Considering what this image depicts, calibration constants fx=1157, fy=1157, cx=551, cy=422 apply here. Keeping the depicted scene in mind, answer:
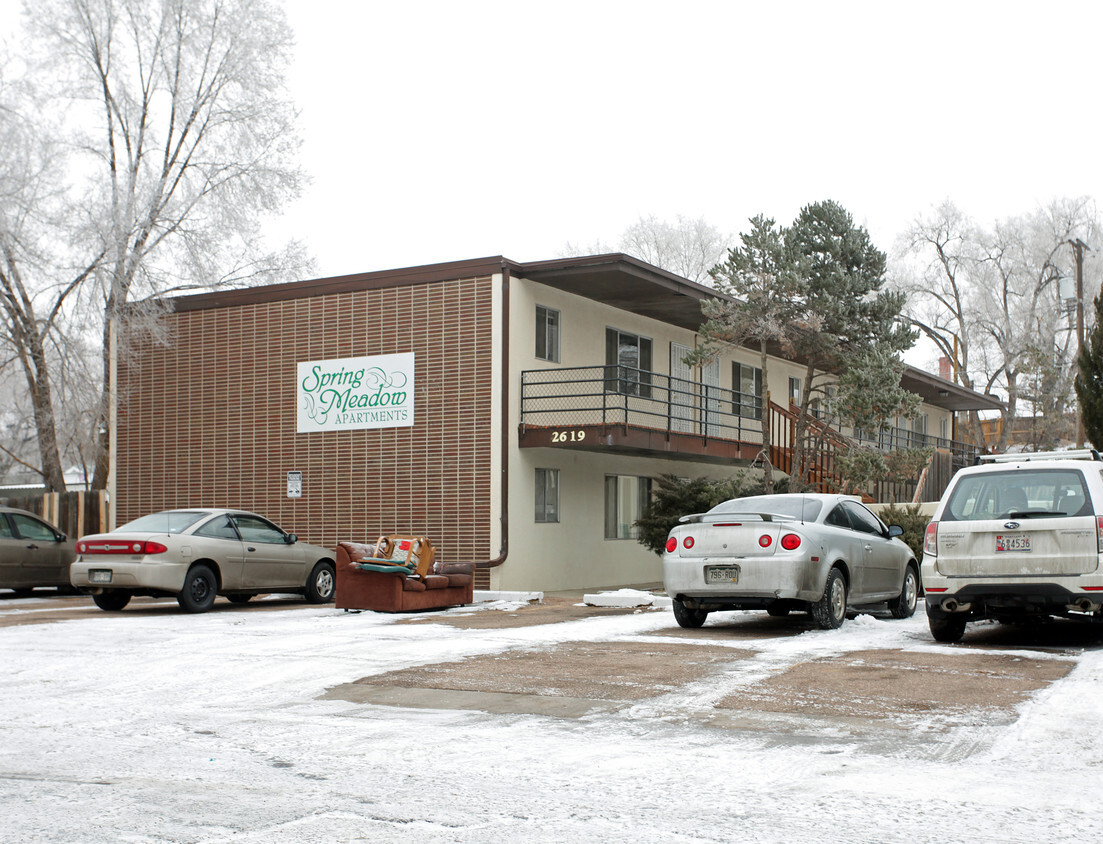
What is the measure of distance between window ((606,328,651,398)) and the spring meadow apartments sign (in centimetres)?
428

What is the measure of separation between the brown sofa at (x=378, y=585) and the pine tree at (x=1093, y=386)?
19.5 m

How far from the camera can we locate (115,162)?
3075 cm

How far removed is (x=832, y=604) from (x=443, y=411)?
1028 cm

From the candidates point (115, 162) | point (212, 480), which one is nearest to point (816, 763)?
point (212, 480)

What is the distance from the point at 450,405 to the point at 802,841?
1698 cm

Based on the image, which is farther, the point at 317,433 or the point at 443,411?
the point at 317,433

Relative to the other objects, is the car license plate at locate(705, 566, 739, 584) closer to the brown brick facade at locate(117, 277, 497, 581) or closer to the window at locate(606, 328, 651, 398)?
the brown brick facade at locate(117, 277, 497, 581)

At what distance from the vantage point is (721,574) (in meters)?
12.5

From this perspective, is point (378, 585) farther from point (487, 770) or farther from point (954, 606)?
point (487, 770)

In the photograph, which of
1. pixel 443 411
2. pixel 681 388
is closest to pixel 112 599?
pixel 443 411

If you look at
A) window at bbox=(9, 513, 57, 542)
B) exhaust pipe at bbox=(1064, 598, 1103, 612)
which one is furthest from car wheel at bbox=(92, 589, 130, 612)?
exhaust pipe at bbox=(1064, 598, 1103, 612)

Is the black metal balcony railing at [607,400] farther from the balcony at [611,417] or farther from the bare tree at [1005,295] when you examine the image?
the bare tree at [1005,295]

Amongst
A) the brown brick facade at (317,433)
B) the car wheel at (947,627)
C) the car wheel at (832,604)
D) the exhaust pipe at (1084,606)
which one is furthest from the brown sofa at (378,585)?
the exhaust pipe at (1084,606)

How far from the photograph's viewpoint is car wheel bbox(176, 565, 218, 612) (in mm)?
16469
